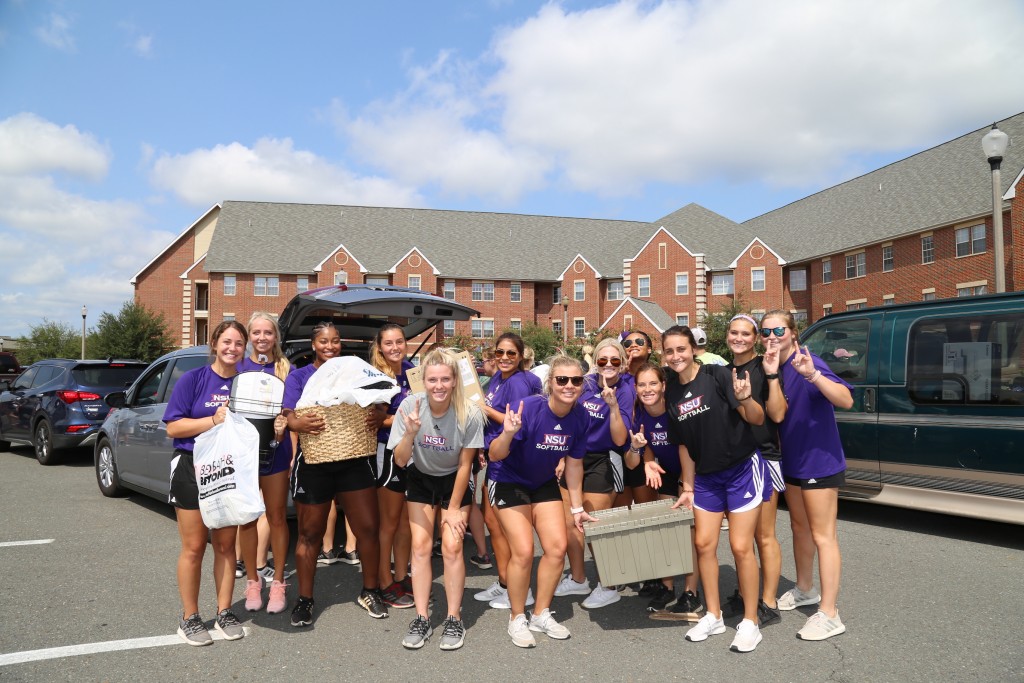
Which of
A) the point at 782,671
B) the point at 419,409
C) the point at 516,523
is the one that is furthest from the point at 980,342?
the point at 419,409

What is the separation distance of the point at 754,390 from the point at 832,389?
0.44 meters

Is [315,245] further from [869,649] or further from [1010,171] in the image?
[869,649]

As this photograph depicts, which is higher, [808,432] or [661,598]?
[808,432]

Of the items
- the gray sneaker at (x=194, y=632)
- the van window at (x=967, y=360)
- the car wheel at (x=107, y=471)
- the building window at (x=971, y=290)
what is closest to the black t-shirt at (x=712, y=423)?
the gray sneaker at (x=194, y=632)

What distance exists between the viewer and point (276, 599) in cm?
452

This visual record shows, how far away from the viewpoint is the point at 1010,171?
2827cm

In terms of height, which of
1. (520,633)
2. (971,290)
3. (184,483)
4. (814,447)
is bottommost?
(520,633)

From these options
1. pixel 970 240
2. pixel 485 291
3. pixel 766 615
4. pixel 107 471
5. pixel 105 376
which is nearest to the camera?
pixel 766 615

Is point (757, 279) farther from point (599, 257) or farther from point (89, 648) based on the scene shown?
point (89, 648)

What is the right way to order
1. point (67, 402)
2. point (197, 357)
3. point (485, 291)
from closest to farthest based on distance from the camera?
point (197, 357) < point (67, 402) < point (485, 291)

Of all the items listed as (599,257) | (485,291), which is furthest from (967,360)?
(599,257)

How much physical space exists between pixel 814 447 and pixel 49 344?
5486 centimetres

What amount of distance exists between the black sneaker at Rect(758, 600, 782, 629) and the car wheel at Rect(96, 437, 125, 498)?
23.6 feet

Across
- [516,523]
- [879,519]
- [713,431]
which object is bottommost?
[879,519]
